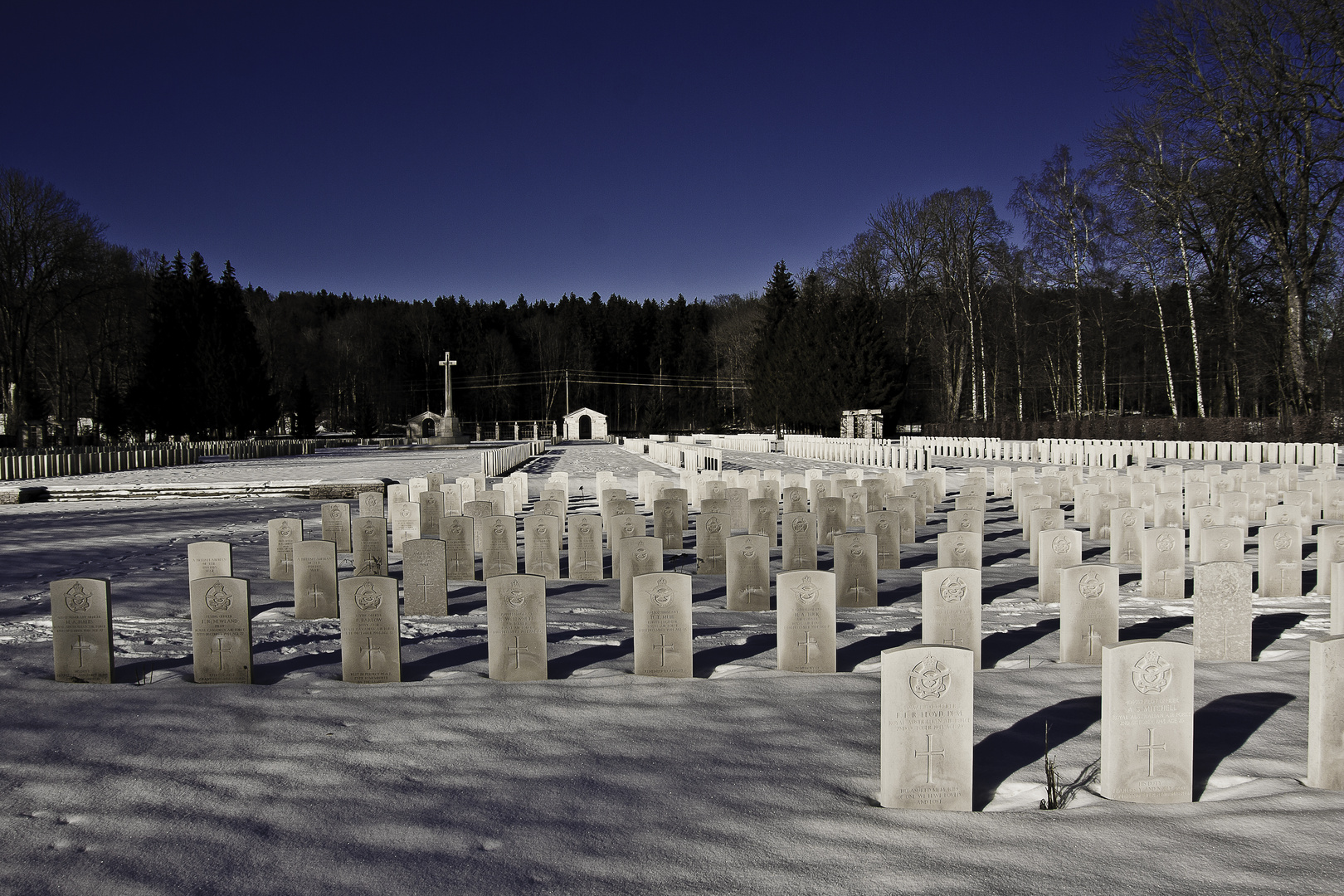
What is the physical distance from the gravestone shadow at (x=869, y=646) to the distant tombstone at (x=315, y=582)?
4.17 meters

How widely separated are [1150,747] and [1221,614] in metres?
2.43

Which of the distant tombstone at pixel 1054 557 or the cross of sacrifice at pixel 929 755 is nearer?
the cross of sacrifice at pixel 929 755

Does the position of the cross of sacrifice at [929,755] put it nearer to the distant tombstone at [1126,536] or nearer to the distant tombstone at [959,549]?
the distant tombstone at [959,549]

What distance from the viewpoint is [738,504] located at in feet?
36.8

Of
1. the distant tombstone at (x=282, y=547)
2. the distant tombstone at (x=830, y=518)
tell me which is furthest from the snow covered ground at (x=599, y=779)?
the distant tombstone at (x=830, y=518)

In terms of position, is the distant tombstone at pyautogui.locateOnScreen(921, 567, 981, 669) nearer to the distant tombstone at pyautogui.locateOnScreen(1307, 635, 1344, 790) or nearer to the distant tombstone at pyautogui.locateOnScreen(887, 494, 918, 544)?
the distant tombstone at pyautogui.locateOnScreen(1307, 635, 1344, 790)

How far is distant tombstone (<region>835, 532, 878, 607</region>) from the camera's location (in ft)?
23.4

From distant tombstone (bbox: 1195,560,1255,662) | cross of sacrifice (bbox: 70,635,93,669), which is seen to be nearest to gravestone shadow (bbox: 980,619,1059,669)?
distant tombstone (bbox: 1195,560,1255,662)

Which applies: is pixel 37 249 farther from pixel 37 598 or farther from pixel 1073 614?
pixel 1073 614

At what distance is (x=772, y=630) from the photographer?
20.8 ft

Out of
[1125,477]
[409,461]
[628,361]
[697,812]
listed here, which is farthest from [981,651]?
[628,361]

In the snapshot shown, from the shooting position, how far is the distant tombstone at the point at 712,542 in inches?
342

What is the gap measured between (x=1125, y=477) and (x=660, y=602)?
994cm

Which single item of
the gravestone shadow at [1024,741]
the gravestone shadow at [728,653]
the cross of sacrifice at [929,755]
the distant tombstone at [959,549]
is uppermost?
the distant tombstone at [959,549]
